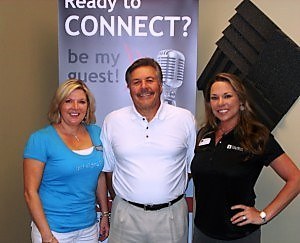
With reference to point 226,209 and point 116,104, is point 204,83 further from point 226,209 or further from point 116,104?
point 226,209

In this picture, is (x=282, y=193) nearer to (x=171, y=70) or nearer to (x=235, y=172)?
(x=235, y=172)

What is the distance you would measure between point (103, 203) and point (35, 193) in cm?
47

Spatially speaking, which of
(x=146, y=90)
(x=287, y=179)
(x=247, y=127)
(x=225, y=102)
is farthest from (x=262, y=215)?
(x=146, y=90)

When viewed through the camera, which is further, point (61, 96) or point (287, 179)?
point (61, 96)

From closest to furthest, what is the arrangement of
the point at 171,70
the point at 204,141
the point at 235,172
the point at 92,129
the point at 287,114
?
the point at 235,172 < the point at 204,141 < the point at 92,129 < the point at 171,70 < the point at 287,114

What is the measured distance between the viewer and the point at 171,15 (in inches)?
113

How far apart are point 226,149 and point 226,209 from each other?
11.6 inches

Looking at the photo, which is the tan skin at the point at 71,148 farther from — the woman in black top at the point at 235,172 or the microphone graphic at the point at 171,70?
the microphone graphic at the point at 171,70

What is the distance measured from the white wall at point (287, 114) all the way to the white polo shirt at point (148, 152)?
3.54 ft

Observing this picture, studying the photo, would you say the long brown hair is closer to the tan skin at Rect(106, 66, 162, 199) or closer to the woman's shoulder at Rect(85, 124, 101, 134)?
the tan skin at Rect(106, 66, 162, 199)

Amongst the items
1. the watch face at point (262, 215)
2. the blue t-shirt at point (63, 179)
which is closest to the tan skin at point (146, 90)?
the blue t-shirt at point (63, 179)

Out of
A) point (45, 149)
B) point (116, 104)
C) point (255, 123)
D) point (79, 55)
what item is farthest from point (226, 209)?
point (79, 55)

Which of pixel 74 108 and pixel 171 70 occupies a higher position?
pixel 171 70

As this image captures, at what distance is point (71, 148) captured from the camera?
7.25ft
